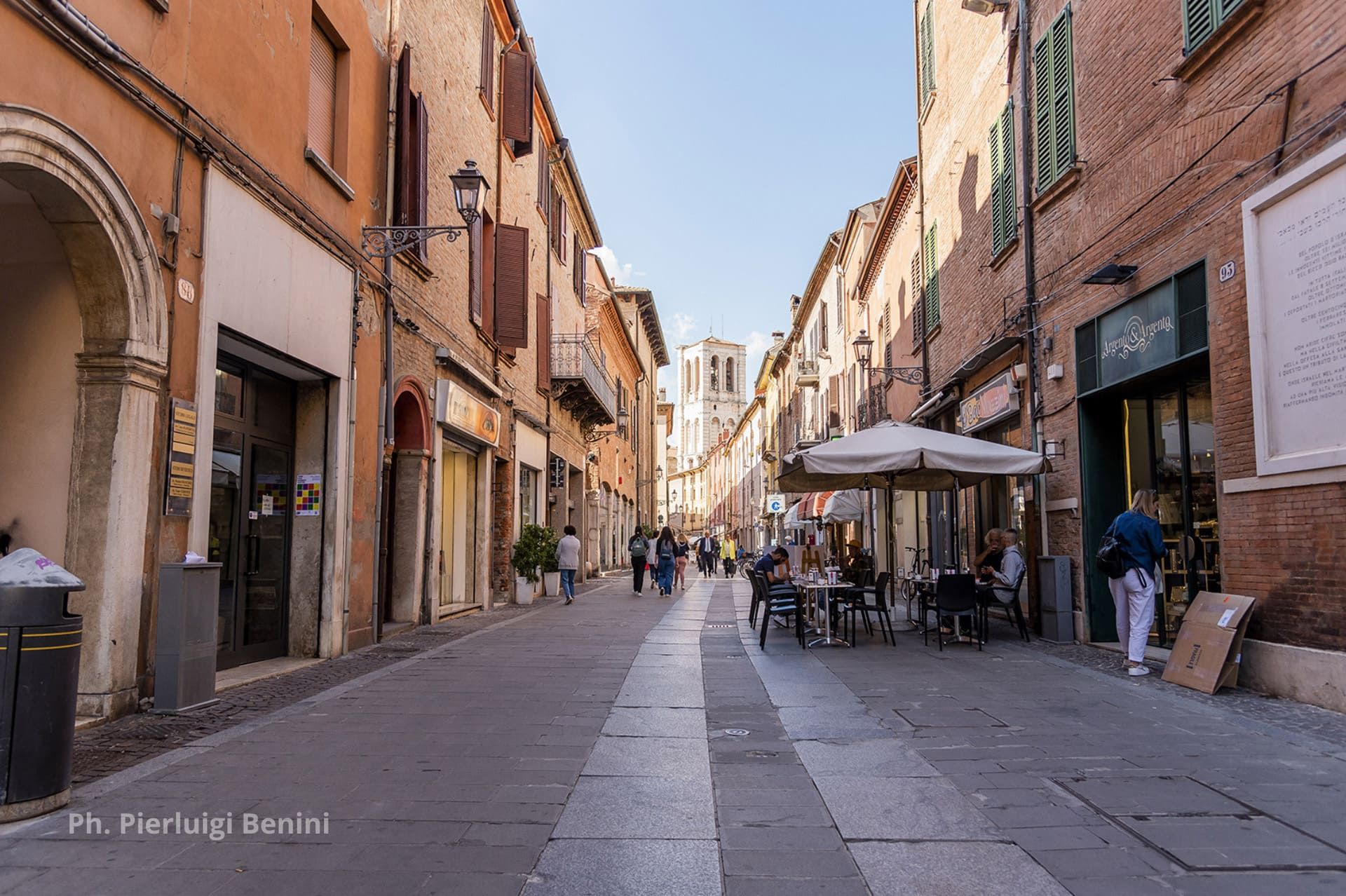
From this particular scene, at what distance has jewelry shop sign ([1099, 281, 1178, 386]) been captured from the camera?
28.1ft

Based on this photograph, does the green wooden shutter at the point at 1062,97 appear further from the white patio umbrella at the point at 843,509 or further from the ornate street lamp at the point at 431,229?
A: the white patio umbrella at the point at 843,509

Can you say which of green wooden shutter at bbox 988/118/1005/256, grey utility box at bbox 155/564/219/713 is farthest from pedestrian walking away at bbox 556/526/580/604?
grey utility box at bbox 155/564/219/713

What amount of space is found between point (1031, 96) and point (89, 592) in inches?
450

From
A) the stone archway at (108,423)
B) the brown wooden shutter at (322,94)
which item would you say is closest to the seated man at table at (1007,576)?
the stone archway at (108,423)

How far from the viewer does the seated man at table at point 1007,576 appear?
36.4ft

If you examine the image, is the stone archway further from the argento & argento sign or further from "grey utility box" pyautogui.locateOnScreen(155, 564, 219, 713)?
the argento & argento sign

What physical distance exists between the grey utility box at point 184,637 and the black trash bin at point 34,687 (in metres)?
2.20

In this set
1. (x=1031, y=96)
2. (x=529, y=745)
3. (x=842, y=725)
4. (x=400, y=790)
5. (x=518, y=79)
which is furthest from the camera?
(x=518, y=79)

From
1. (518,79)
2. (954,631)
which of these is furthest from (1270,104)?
(518,79)

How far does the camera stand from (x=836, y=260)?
111ft

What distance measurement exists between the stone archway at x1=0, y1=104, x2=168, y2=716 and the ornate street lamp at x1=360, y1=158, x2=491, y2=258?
4242mm

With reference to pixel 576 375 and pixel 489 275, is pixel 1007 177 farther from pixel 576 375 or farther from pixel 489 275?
pixel 576 375

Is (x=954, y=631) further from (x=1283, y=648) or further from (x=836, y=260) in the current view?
(x=836, y=260)

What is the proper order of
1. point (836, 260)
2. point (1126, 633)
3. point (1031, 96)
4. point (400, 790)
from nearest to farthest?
point (400, 790)
point (1126, 633)
point (1031, 96)
point (836, 260)
